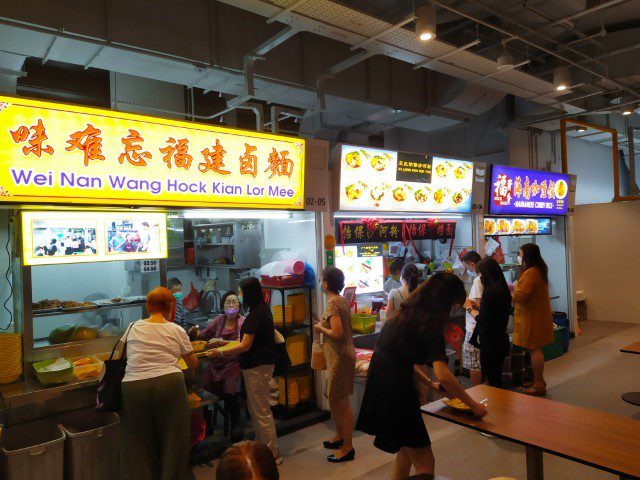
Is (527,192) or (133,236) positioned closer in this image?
(133,236)

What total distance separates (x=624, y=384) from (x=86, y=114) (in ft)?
23.4

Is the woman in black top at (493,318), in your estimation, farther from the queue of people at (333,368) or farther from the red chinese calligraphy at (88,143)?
the red chinese calligraphy at (88,143)

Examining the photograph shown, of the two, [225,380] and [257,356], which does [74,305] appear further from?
[257,356]

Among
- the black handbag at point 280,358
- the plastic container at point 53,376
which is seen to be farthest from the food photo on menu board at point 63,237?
the black handbag at point 280,358

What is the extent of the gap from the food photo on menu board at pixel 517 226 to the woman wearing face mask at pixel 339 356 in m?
4.37

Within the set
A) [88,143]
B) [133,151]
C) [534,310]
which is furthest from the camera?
[534,310]

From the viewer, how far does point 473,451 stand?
4.40m

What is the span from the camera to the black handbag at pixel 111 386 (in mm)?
3420

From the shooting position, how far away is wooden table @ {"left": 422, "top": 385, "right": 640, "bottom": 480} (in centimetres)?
225

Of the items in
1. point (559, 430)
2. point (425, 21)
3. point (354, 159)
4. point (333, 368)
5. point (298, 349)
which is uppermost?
point (425, 21)

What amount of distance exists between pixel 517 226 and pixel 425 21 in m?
5.15

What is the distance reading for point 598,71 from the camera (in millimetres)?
7457

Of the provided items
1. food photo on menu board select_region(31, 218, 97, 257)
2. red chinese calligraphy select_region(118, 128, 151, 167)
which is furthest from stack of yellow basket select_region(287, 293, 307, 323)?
red chinese calligraphy select_region(118, 128, 151, 167)

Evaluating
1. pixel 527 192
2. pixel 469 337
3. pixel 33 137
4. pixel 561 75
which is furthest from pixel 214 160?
pixel 527 192
